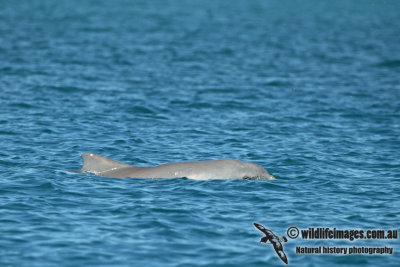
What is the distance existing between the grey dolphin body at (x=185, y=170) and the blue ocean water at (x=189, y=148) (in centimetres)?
36

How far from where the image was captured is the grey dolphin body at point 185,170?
19.6m

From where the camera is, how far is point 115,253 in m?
14.1

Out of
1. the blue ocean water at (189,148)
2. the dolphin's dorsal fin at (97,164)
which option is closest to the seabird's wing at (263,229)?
the blue ocean water at (189,148)

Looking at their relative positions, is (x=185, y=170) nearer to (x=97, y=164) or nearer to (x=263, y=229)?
(x=97, y=164)

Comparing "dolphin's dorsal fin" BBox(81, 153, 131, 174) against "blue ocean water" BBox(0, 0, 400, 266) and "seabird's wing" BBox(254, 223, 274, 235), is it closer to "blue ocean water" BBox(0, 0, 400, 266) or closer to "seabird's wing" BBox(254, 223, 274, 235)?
"blue ocean water" BBox(0, 0, 400, 266)

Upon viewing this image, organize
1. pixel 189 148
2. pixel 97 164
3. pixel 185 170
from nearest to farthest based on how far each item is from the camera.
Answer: pixel 185 170 → pixel 97 164 → pixel 189 148

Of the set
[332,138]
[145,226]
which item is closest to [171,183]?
[145,226]

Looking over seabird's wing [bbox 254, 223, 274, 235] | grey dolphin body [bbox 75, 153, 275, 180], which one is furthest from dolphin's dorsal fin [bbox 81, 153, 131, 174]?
seabird's wing [bbox 254, 223, 274, 235]

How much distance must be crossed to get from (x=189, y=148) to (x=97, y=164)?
4988mm

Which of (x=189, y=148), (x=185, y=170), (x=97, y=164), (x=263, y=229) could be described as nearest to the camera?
(x=263, y=229)

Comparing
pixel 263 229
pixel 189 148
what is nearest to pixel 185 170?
pixel 263 229

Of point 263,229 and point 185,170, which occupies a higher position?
point 185,170

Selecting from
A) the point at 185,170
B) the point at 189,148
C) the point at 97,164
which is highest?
the point at 97,164

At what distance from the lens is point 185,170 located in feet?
64.3
